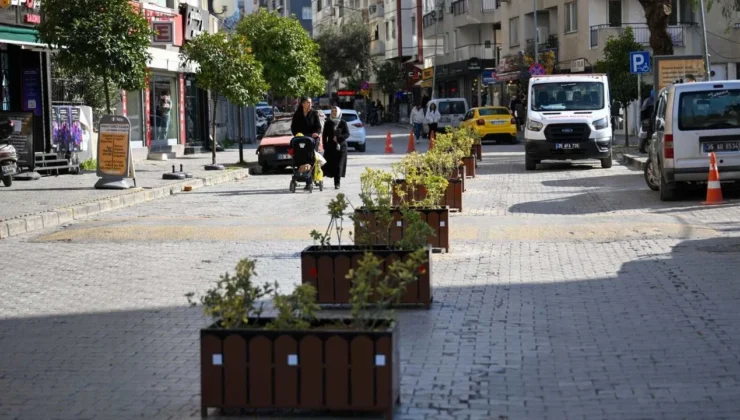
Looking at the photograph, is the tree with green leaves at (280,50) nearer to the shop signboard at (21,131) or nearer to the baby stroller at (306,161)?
the shop signboard at (21,131)

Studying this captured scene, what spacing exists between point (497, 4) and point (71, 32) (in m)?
52.0

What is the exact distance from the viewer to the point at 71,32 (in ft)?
81.5

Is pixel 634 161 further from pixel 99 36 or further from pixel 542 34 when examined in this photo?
pixel 542 34

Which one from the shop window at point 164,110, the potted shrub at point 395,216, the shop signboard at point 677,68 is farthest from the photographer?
the shop window at point 164,110

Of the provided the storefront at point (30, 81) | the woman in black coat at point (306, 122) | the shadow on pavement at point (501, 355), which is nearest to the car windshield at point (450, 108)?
the storefront at point (30, 81)

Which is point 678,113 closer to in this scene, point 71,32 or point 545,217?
point 545,217

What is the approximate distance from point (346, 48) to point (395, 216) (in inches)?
3821

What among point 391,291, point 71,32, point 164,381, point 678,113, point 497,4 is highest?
point 497,4

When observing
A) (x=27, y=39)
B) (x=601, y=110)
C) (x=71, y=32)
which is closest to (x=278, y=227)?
(x=71, y=32)

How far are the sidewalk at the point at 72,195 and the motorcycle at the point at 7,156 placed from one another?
0.26 m

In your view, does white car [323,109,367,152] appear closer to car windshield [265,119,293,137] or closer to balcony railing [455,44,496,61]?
car windshield [265,119,293,137]

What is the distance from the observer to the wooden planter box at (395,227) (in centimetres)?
1014

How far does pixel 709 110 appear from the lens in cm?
1956

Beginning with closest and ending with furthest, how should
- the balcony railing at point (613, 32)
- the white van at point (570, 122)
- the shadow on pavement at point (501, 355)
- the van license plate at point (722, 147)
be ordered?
the shadow on pavement at point (501, 355), the van license plate at point (722, 147), the white van at point (570, 122), the balcony railing at point (613, 32)
